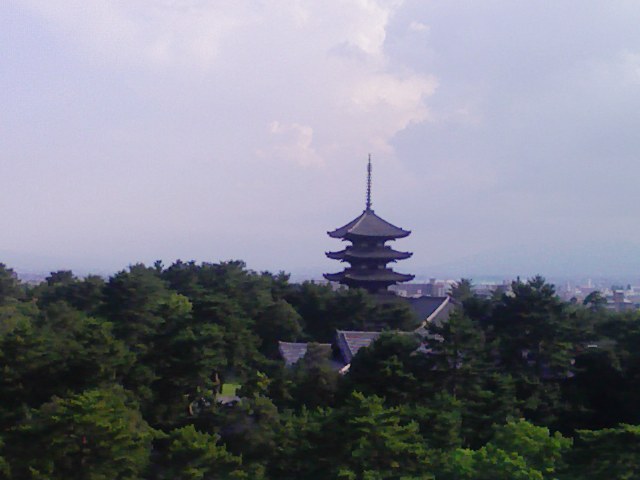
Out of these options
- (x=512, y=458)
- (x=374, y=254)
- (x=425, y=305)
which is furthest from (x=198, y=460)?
(x=374, y=254)

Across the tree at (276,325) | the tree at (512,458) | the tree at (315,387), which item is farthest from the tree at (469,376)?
the tree at (276,325)

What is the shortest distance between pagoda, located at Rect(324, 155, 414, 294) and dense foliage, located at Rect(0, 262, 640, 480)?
32.2 ft

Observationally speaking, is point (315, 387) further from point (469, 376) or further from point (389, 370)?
point (469, 376)

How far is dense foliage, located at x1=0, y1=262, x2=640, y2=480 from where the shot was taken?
1360 cm

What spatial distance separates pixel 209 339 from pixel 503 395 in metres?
7.21

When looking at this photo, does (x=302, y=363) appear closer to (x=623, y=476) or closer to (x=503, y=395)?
(x=503, y=395)

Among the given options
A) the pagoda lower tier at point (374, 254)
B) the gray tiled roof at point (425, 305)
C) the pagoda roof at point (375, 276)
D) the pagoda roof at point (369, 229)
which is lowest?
the gray tiled roof at point (425, 305)

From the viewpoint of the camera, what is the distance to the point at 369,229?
34.3m

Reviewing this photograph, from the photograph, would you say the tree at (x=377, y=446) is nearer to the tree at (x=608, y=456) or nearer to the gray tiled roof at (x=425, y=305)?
the tree at (x=608, y=456)

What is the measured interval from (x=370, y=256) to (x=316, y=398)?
16.0 metres

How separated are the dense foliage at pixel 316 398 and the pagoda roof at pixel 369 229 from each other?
1063cm

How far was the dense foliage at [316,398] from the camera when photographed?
13.6m

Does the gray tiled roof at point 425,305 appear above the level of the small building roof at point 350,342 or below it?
above

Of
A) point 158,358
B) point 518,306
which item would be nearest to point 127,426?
point 158,358
